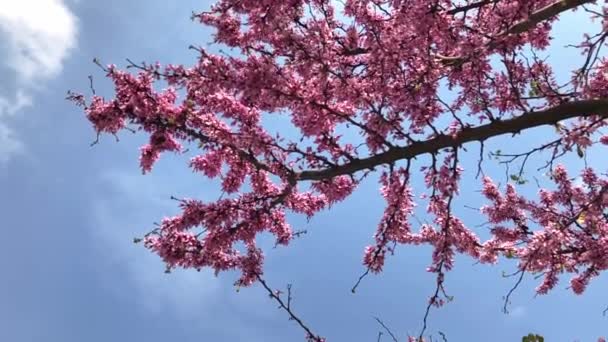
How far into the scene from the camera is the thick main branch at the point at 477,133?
5586 millimetres

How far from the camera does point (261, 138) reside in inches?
241

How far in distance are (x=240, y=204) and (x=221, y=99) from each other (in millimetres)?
1238

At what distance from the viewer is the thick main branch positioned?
18.3ft

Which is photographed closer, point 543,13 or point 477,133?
point 543,13

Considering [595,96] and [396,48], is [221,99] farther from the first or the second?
[595,96]

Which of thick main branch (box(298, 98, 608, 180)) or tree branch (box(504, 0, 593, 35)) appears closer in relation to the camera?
tree branch (box(504, 0, 593, 35))

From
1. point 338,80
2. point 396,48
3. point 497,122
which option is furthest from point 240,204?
point 497,122

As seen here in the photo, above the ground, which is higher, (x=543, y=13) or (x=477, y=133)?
(x=543, y=13)

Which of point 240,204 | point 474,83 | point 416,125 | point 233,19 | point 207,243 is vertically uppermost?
point 233,19

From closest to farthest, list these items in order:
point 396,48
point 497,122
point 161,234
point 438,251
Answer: point 497,122
point 396,48
point 161,234
point 438,251

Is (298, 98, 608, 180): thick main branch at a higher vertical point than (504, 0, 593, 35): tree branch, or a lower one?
lower

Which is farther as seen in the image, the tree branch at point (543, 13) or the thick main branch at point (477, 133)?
the thick main branch at point (477, 133)

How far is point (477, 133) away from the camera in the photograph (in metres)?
5.82

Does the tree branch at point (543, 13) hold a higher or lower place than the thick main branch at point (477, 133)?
higher
